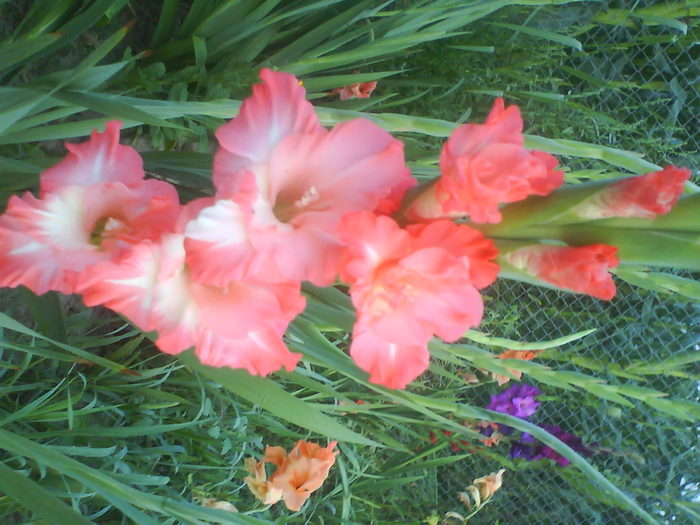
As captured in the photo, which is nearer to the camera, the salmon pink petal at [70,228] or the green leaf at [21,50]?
the salmon pink petal at [70,228]

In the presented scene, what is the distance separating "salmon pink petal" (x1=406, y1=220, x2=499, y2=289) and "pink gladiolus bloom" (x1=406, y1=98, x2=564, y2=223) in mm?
13

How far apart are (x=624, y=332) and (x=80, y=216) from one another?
2.13 metres

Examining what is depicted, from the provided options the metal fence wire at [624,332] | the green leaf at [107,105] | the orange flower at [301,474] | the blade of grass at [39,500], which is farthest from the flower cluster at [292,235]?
the metal fence wire at [624,332]

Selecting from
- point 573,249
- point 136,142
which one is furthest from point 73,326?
point 573,249

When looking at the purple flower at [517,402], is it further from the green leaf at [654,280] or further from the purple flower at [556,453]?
the green leaf at [654,280]

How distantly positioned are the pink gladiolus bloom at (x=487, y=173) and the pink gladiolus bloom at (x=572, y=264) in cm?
4

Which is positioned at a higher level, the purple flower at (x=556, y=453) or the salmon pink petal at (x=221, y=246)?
the salmon pink petal at (x=221, y=246)

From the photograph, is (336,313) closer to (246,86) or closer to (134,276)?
(134,276)

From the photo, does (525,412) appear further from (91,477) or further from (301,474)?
(91,477)

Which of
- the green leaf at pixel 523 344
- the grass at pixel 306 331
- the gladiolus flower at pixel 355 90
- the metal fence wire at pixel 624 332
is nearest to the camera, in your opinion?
the grass at pixel 306 331

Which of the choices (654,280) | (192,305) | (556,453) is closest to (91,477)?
(192,305)

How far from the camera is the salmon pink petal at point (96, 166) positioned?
49 cm

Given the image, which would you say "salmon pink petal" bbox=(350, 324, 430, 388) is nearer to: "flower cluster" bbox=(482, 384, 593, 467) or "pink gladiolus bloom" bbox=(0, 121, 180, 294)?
"pink gladiolus bloom" bbox=(0, 121, 180, 294)

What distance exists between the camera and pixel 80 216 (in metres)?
0.50
